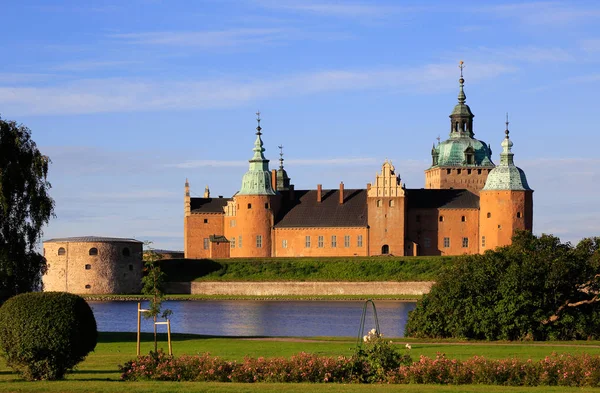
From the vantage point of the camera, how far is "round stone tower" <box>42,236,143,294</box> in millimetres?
72375

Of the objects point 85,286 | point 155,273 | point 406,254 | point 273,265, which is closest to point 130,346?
point 155,273

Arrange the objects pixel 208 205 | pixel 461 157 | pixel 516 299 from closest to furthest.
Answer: pixel 516 299
pixel 208 205
pixel 461 157

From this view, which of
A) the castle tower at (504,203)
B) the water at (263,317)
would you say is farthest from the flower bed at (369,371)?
the castle tower at (504,203)

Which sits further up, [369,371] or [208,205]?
[208,205]

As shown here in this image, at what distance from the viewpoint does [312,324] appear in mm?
46594

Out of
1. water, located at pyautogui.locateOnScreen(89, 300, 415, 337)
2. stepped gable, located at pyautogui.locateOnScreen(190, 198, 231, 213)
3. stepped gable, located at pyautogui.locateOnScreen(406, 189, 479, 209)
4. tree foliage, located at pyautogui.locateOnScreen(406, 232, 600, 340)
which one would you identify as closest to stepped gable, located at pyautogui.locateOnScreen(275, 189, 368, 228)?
stepped gable, located at pyautogui.locateOnScreen(406, 189, 479, 209)

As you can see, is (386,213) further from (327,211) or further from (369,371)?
(369,371)

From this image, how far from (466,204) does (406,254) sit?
19.2 feet

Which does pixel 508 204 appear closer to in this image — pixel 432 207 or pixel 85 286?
pixel 432 207

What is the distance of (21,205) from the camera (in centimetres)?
3284

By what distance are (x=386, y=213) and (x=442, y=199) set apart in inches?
186

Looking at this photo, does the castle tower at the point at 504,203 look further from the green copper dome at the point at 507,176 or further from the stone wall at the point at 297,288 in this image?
the stone wall at the point at 297,288

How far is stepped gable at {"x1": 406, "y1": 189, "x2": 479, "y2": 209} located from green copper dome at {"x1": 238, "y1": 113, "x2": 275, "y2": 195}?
10742mm

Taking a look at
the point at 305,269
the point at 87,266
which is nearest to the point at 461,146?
the point at 305,269
